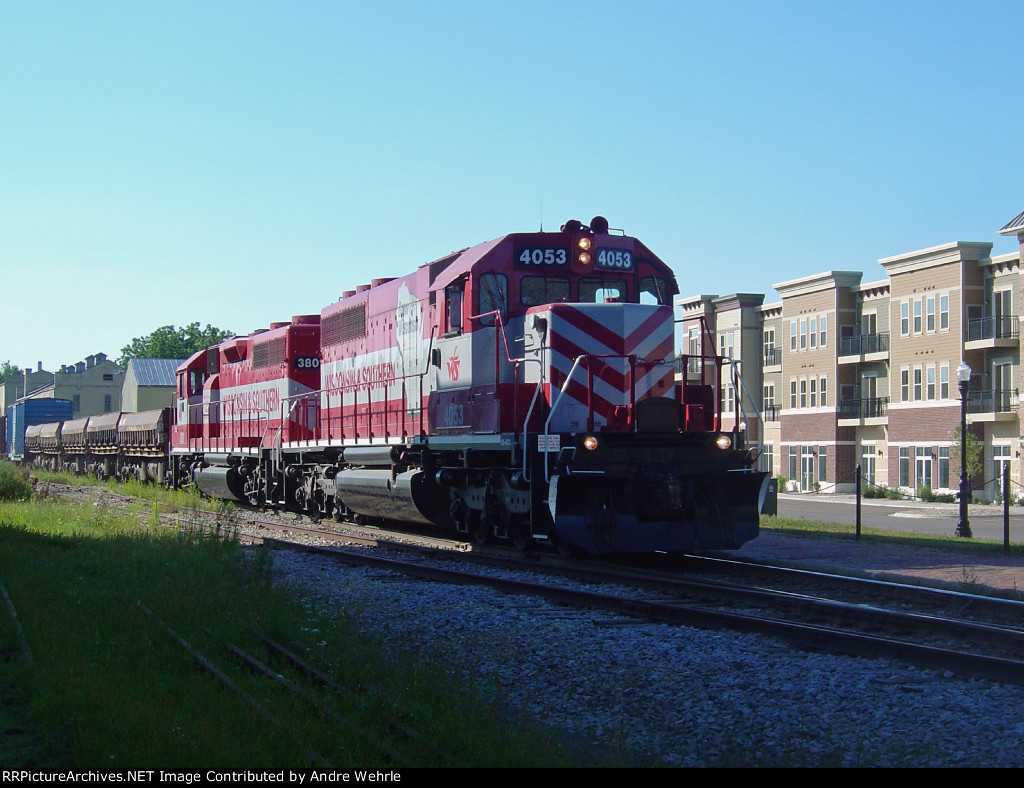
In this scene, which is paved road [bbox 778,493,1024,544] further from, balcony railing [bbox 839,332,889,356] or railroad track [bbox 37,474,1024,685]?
railroad track [bbox 37,474,1024,685]

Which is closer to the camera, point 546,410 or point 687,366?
point 546,410

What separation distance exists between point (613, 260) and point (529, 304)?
49.6 inches

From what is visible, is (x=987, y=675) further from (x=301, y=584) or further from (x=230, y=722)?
(x=301, y=584)

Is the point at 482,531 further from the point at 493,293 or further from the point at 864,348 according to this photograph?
the point at 864,348

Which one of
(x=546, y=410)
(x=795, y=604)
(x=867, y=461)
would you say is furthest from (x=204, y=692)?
(x=867, y=461)

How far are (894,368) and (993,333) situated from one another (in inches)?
239

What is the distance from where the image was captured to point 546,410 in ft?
41.8

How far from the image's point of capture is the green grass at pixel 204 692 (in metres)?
5.04

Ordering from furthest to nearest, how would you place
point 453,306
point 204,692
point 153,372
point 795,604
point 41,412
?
point 153,372 → point 41,412 → point 453,306 → point 795,604 → point 204,692

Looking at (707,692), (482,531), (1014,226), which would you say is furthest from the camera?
(1014,226)

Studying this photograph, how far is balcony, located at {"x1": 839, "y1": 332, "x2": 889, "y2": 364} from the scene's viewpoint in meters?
48.8

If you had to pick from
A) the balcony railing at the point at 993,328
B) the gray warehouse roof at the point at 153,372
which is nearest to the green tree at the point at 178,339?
the gray warehouse roof at the point at 153,372

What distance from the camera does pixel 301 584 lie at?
10977mm

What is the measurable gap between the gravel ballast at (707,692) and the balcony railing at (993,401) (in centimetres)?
3770
